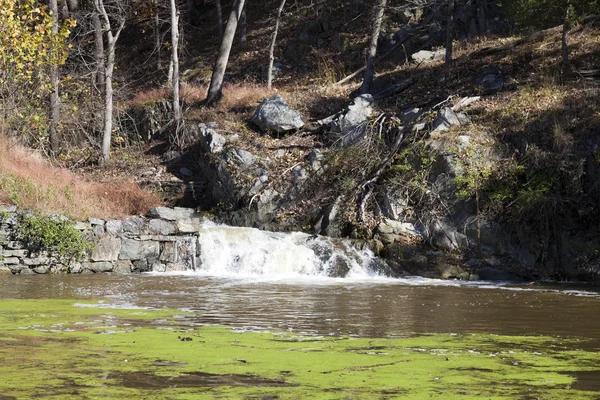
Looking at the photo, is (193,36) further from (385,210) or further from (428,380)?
(428,380)

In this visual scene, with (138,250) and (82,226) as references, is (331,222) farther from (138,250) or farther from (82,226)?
(82,226)

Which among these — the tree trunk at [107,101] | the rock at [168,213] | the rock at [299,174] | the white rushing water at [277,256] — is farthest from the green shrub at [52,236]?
the tree trunk at [107,101]

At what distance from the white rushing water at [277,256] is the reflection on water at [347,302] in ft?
3.82

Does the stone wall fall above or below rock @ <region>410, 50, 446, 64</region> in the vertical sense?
below

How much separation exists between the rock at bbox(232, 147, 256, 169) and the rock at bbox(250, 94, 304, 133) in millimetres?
2160

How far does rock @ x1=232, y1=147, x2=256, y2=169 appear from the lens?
20422mm

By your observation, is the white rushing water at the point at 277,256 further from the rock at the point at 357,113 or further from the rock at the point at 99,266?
the rock at the point at 357,113

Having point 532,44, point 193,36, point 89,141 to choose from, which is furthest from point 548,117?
point 193,36

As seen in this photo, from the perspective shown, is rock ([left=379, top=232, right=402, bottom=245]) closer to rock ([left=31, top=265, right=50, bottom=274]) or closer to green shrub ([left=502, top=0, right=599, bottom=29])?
rock ([left=31, top=265, right=50, bottom=274])

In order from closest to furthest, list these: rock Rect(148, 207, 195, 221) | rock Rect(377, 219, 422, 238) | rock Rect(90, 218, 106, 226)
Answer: rock Rect(90, 218, 106, 226), rock Rect(377, 219, 422, 238), rock Rect(148, 207, 195, 221)

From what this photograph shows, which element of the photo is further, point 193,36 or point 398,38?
point 193,36

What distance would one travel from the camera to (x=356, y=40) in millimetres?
32375

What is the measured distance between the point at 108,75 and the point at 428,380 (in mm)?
19900

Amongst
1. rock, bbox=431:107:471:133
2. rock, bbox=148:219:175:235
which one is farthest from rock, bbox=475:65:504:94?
rock, bbox=148:219:175:235
